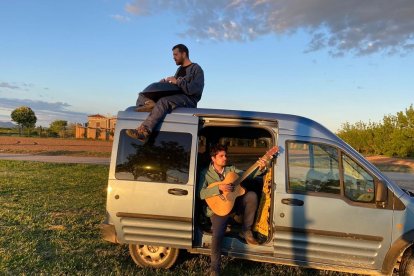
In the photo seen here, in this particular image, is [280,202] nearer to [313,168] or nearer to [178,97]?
[313,168]

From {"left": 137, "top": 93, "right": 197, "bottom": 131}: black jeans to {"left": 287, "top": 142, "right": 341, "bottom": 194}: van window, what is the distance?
5.10 feet

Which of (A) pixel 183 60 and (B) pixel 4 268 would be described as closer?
(B) pixel 4 268

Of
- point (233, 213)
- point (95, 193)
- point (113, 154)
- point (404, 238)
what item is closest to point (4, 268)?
point (113, 154)

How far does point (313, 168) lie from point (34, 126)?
173ft

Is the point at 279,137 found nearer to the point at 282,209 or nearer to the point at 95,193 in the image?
the point at 282,209

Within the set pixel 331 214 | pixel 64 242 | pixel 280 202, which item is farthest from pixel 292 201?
pixel 64 242

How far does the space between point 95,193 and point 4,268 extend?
597 centimetres

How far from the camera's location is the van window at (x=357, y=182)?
4730 mm

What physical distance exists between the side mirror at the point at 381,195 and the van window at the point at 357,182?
86mm

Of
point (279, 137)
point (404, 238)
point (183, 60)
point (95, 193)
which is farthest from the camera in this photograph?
point (95, 193)

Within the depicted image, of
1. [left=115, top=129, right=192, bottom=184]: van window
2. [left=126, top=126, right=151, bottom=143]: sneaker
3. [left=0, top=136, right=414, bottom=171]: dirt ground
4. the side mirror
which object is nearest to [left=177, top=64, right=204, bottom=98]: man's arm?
[left=115, top=129, right=192, bottom=184]: van window

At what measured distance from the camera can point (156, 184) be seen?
197 inches

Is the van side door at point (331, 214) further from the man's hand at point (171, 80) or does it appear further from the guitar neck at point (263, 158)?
the man's hand at point (171, 80)

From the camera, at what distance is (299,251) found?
477 cm
